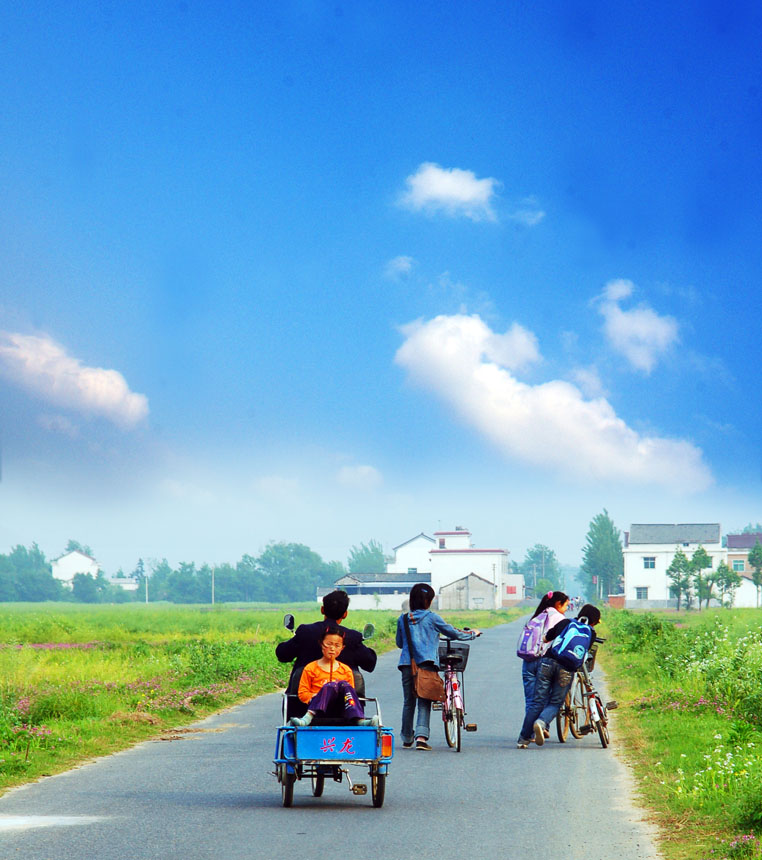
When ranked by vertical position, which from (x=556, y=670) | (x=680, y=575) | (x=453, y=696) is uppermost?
(x=680, y=575)

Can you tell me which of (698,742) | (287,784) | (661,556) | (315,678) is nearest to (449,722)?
(698,742)

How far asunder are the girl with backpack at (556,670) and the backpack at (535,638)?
0.26 feet

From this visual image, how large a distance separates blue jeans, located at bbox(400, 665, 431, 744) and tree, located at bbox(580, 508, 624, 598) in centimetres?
11112

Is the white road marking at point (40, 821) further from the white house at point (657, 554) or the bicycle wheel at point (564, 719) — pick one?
the white house at point (657, 554)

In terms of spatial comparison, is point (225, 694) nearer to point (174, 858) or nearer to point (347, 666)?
point (347, 666)

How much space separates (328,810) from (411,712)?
13.1 ft

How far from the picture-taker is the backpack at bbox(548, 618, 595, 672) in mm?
12258

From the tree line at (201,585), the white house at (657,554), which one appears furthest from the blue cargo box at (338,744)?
the tree line at (201,585)

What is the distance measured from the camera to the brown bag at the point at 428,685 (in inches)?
484

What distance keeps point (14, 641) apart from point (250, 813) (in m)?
34.5

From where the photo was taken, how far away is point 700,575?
96250 mm

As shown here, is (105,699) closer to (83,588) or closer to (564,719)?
(564,719)

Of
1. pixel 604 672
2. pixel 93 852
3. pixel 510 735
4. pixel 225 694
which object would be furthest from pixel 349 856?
pixel 604 672

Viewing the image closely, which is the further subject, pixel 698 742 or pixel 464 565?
pixel 464 565
